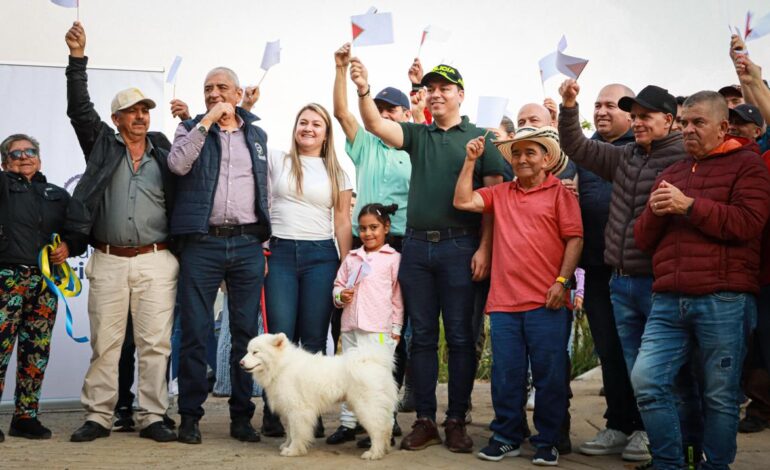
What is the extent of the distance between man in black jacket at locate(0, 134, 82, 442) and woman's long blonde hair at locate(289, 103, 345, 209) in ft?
5.27

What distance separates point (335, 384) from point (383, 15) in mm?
2448

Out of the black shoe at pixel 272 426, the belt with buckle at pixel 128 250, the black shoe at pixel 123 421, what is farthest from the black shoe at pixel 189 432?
the belt with buckle at pixel 128 250

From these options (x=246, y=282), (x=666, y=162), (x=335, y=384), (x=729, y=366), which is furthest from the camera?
(x=246, y=282)

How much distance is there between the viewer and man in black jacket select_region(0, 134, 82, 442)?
19.7 feet

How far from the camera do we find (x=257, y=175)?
6027 millimetres

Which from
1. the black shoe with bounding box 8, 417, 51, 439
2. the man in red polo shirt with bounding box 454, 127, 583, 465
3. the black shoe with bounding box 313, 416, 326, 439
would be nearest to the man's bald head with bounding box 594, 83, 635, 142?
the man in red polo shirt with bounding box 454, 127, 583, 465

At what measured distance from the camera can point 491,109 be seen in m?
6.81

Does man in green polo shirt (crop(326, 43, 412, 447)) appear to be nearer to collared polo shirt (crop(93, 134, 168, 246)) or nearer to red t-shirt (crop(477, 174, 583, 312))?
red t-shirt (crop(477, 174, 583, 312))

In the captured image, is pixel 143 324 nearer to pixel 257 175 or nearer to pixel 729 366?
pixel 257 175

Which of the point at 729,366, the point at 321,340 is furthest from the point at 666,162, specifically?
the point at 321,340

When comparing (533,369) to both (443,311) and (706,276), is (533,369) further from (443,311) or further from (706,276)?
(706,276)

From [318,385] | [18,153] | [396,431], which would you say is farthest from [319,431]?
[18,153]

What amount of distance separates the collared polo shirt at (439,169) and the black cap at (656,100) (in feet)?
3.64

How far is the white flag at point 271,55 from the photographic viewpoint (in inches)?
253
